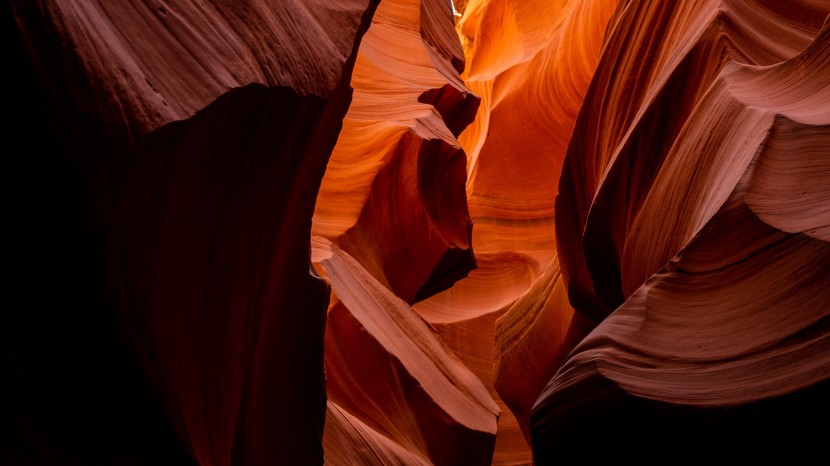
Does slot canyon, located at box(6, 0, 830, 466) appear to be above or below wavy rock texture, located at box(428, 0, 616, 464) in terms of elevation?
above

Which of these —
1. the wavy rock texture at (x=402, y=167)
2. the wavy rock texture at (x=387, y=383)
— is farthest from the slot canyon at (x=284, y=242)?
the wavy rock texture at (x=402, y=167)

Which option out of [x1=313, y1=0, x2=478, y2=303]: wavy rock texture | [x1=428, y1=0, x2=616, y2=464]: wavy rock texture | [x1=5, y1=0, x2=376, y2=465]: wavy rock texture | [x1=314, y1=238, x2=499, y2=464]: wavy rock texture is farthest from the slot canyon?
[x1=428, y1=0, x2=616, y2=464]: wavy rock texture

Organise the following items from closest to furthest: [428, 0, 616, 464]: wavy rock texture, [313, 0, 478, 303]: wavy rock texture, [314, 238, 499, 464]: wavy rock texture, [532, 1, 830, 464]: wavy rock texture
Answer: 1. [532, 1, 830, 464]: wavy rock texture
2. [314, 238, 499, 464]: wavy rock texture
3. [313, 0, 478, 303]: wavy rock texture
4. [428, 0, 616, 464]: wavy rock texture

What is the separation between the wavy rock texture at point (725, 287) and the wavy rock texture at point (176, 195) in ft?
2.05

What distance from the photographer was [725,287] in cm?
156

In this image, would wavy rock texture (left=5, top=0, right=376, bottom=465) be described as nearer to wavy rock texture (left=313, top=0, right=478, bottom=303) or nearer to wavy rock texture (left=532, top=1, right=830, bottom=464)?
wavy rock texture (left=532, top=1, right=830, bottom=464)

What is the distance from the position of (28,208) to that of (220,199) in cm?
36

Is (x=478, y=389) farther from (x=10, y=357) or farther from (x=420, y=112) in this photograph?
(x=10, y=357)

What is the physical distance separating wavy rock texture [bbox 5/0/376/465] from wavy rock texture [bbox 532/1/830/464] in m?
0.62

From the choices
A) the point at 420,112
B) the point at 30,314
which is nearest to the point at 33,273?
the point at 30,314

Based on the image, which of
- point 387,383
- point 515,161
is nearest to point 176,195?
point 387,383

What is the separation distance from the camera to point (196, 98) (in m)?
1.33

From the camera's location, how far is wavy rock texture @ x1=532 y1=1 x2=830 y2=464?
1.37 meters

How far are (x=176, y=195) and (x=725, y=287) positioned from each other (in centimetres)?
95
